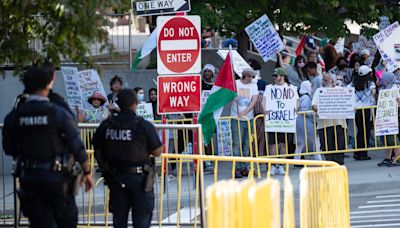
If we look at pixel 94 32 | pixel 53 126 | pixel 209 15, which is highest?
pixel 209 15

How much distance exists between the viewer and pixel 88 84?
19.0 meters

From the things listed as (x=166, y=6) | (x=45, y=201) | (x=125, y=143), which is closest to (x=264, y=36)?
(x=166, y=6)

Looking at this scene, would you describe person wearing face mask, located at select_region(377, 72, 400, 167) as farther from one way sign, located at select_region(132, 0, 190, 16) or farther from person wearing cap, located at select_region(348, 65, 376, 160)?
one way sign, located at select_region(132, 0, 190, 16)

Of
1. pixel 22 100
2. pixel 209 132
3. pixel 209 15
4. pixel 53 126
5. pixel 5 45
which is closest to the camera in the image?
pixel 53 126

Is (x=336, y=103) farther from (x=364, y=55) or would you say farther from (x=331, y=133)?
(x=364, y=55)

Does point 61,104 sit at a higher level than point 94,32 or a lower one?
lower

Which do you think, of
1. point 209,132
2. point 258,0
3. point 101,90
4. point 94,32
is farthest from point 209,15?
point 94,32

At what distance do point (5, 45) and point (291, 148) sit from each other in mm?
8633

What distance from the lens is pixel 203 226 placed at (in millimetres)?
→ 11758

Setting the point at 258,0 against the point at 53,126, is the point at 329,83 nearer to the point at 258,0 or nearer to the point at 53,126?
the point at 258,0

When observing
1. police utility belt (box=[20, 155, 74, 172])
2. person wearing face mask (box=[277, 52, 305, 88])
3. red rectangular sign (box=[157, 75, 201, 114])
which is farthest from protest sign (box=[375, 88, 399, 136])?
police utility belt (box=[20, 155, 74, 172])

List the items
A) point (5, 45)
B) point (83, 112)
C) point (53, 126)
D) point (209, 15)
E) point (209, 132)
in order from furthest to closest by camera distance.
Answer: point (209, 15) < point (83, 112) < point (209, 132) < point (5, 45) < point (53, 126)

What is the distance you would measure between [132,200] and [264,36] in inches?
371

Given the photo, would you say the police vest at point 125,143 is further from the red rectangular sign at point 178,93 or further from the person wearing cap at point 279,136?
the person wearing cap at point 279,136
